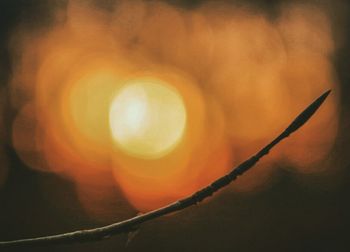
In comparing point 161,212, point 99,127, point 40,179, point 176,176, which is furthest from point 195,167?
point 161,212

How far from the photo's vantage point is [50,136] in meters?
19.0

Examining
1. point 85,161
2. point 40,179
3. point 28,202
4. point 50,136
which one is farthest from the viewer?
point 85,161

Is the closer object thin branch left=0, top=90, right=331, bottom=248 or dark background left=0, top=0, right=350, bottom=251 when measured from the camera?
thin branch left=0, top=90, right=331, bottom=248

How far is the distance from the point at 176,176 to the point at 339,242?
248 inches

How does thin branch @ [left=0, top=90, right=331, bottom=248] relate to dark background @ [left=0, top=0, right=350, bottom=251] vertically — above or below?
above

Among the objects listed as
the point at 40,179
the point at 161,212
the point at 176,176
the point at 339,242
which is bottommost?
the point at 339,242

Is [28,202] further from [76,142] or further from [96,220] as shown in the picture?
[76,142]

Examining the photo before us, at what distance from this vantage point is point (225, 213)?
59.6 feet

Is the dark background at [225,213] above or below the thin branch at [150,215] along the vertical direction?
below

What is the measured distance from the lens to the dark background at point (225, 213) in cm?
1503

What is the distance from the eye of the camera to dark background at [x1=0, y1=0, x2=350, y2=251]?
15031mm

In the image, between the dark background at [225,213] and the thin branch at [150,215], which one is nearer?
the thin branch at [150,215]

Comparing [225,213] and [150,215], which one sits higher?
[150,215]

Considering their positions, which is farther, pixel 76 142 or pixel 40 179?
pixel 76 142
